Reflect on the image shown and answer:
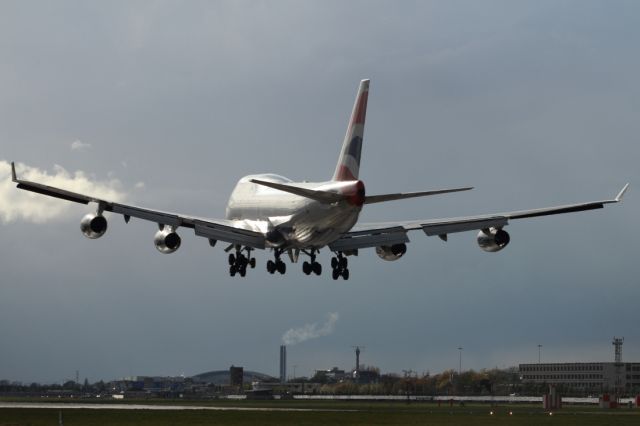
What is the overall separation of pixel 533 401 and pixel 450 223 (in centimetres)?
5620

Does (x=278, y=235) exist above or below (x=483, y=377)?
above

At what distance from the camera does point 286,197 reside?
2512 inches

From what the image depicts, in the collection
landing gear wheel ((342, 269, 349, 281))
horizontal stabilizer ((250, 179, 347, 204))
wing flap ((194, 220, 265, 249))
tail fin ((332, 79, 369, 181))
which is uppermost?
tail fin ((332, 79, 369, 181))

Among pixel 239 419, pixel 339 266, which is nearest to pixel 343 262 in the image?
pixel 339 266

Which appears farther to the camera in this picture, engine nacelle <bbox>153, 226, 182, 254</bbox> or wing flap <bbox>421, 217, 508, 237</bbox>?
engine nacelle <bbox>153, 226, 182, 254</bbox>

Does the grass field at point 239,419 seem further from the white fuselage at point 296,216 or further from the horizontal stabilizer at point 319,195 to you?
the horizontal stabilizer at point 319,195

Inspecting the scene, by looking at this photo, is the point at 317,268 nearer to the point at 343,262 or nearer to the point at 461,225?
the point at 343,262

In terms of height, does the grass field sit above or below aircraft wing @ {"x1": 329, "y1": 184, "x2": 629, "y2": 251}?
below

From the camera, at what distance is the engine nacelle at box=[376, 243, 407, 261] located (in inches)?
2739

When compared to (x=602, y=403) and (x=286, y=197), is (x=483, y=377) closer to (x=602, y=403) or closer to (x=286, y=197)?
(x=602, y=403)

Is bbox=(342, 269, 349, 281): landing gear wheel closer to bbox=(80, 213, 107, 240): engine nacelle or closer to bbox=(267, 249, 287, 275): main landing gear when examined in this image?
bbox=(267, 249, 287, 275): main landing gear

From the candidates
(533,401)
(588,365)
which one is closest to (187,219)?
(533,401)

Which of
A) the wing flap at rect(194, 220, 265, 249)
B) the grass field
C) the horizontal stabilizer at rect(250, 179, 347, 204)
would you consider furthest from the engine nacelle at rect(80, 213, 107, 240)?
the horizontal stabilizer at rect(250, 179, 347, 204)

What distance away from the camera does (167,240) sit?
64.7 metres
